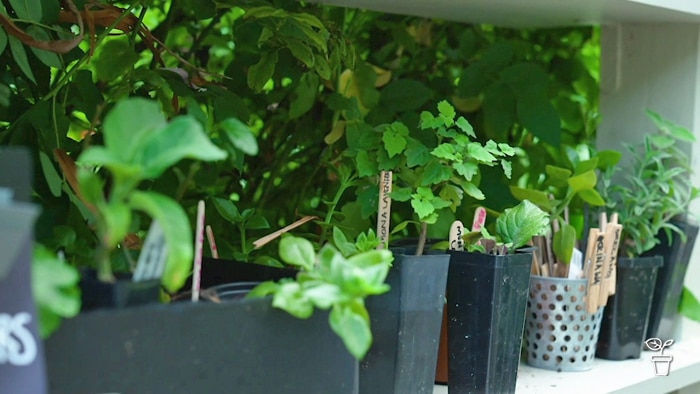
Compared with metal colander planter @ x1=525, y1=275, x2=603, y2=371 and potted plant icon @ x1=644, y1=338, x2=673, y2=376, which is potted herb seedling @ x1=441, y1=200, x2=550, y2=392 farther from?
potted plant icon @ x1=644, y1=338, x2=673, y2=376

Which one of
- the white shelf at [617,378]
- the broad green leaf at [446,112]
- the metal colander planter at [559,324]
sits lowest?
the white shelf at [617,378]

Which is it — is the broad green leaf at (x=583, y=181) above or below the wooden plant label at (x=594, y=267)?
above

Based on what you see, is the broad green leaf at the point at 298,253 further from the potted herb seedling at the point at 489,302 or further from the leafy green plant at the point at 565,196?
the leafy green plant at the point at 565,196

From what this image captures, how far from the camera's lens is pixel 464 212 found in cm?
94

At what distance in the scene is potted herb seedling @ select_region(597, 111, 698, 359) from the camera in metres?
1.00

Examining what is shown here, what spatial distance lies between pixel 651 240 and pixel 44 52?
0.72 metres

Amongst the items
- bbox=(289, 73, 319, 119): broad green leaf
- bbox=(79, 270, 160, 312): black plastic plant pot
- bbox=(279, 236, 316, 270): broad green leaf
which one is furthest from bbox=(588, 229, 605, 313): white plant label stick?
bbox=(79, 270, 160, 312): black plastic plant pot

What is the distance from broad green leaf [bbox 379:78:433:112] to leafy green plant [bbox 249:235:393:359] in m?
0.45

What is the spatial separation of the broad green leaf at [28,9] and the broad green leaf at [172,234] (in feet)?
1.04

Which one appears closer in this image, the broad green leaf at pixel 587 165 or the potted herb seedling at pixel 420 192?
the potted herb seedling at pixel 420 192

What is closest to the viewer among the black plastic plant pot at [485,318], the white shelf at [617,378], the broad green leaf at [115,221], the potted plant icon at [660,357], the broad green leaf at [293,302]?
the broad green leaf at [115,221]

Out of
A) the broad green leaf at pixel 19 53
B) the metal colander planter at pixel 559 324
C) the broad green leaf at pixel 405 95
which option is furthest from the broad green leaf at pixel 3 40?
the metal colander planter at pixel 559 324

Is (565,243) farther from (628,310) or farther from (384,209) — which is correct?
(384,209)

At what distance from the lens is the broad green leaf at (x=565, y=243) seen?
36.9 inches
